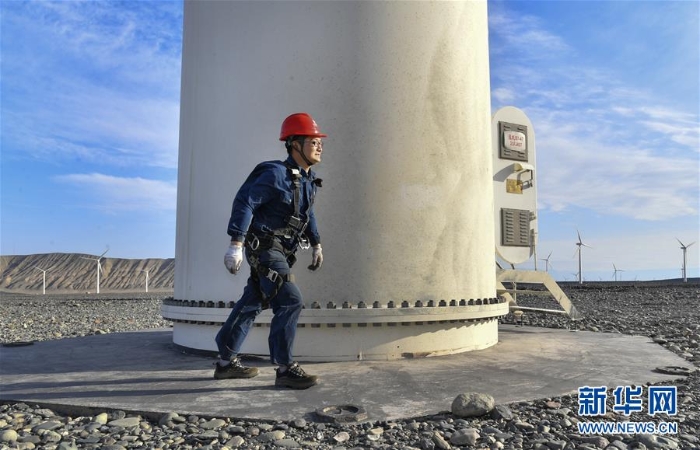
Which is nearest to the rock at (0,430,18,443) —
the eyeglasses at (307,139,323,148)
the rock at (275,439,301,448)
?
the rock at (275,439,301,448)

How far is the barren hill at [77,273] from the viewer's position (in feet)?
344

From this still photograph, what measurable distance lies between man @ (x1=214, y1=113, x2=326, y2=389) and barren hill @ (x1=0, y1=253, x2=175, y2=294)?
105m

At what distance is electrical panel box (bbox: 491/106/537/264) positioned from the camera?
27.1 ft

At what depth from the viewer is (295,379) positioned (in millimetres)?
4105

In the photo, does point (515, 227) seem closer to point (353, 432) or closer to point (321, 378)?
point (321, 378)

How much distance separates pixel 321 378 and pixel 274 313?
69 centimetres

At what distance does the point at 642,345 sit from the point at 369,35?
481 cm

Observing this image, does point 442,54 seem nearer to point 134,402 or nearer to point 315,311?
point 315,311

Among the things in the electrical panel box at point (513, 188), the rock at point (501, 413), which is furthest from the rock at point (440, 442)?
the electrical panel box at point (513, 188)

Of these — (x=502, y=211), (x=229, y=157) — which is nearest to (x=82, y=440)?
(x=229, y=157)

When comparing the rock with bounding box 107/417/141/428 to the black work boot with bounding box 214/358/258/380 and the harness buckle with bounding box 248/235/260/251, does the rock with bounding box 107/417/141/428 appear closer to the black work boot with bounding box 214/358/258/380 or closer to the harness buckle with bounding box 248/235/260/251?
the black work boot with bounding box 214/358/258/380

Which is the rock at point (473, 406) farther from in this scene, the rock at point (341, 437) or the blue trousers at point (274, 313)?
the blue trousers at point (274, 313)

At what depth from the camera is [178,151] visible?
6398 mm

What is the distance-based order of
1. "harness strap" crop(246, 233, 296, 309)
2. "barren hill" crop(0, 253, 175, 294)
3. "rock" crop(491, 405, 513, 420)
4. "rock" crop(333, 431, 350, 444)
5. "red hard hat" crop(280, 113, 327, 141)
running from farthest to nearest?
"barren hill" crop(0, 253, 175, 294), "red hard hat" crop(280, 113, 327, 141), "harness strap" crop(246, 233, 296, 309), "rock" crop(491, 405, 513, 420), "rock" crop(333, 431, 350, 444)
